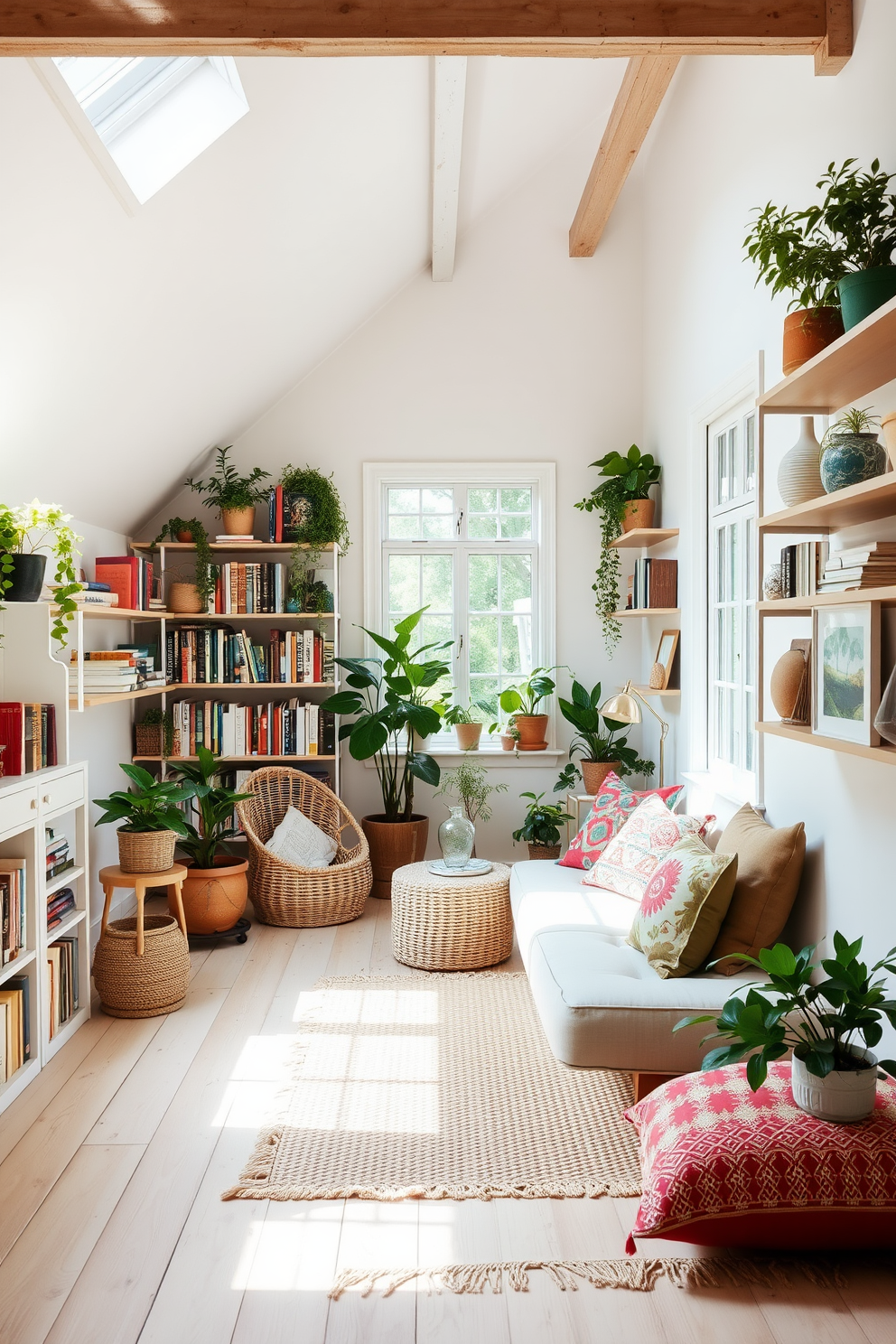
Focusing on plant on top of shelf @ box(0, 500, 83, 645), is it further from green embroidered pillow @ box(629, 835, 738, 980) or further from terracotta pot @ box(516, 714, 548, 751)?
terracotta pot @ box(516, 714, 548, 751)

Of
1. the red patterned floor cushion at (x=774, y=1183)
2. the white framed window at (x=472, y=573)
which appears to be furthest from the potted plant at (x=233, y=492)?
the red patterned floor cushion at (x=774, y=1183)

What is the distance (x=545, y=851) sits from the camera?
5238 millimetres

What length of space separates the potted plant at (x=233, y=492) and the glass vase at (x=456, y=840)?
79.2 inches

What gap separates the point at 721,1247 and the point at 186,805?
354cm

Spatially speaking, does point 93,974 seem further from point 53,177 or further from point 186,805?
point 53,177

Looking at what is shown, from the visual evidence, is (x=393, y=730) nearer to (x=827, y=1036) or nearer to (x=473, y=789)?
(x=473, y=789)

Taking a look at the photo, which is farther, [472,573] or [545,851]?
[472,573]

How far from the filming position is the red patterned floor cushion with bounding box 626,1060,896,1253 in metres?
1.97

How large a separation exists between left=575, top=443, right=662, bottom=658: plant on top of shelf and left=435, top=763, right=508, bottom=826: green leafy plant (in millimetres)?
967

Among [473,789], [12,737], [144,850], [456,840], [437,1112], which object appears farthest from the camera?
[473,789]

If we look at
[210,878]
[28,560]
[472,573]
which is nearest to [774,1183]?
[28,560]

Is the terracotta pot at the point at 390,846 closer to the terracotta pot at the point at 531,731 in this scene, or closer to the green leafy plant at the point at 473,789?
the green leafy plant at the point at 473,789

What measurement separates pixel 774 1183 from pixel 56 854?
2.39m

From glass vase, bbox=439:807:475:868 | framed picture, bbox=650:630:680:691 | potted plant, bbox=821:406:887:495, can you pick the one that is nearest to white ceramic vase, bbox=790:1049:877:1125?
potted plant, bbox=821:406:887:495
